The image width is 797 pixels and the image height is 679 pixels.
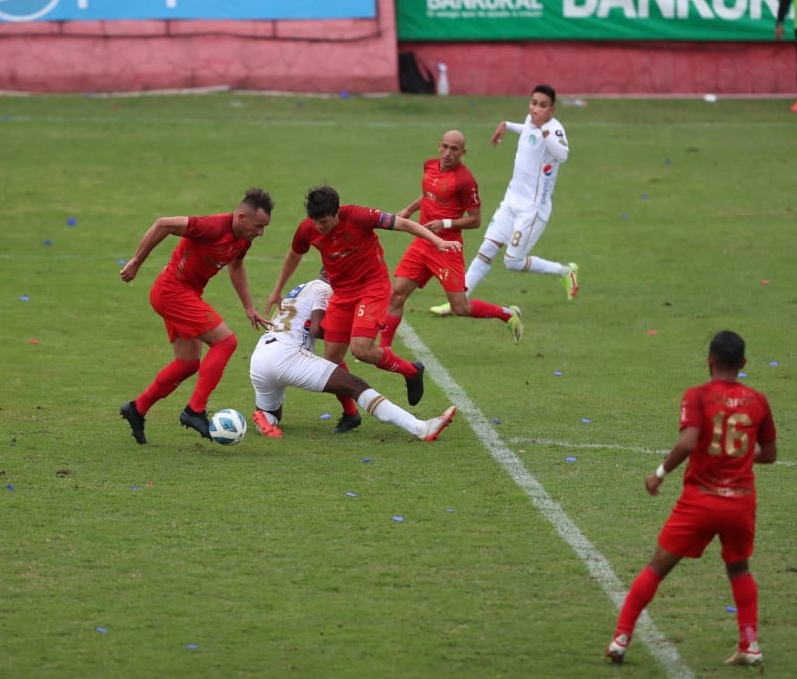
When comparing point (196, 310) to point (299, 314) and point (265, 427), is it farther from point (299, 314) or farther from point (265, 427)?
point (265, 427)

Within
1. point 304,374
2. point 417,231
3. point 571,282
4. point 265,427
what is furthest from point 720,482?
point 571,282

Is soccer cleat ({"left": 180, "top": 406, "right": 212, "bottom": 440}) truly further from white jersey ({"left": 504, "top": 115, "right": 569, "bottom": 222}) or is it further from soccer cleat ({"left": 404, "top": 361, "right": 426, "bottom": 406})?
white jersey ({"left": 504, "top": 115, "right": 569, "bottom": 222})

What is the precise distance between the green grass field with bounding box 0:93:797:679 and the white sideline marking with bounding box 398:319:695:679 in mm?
22

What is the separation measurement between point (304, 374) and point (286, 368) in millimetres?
147

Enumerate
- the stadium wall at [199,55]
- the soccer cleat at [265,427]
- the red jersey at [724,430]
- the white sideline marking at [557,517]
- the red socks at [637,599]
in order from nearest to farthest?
the red jersey at [724,430], the red socks at [637,599], the white sideline marking at [557,517], the soccer cleat at [265,427], the stadium wall at [199,55]

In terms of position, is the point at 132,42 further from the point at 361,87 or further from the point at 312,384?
the point at 312,384

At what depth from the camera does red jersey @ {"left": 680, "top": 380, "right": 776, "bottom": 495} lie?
6262 mm

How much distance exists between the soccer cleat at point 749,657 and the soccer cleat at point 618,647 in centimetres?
48

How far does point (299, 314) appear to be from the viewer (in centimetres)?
1045

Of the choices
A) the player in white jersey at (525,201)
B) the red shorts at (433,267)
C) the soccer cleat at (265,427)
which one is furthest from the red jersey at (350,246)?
the player in white jersey at (525,201)

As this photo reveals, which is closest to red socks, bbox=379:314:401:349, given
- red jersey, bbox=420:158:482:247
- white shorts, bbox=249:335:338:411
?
red jersey, bbox=420:158:482:247

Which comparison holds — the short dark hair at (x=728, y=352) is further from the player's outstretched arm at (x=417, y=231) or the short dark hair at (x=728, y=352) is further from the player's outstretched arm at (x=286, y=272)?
the player's outstretched arm at (x=286, y=272)

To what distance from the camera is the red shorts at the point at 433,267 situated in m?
12.8

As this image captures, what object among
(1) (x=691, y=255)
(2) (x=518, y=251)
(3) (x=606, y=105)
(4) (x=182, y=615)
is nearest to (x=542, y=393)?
(2) (x=518, y=251)
